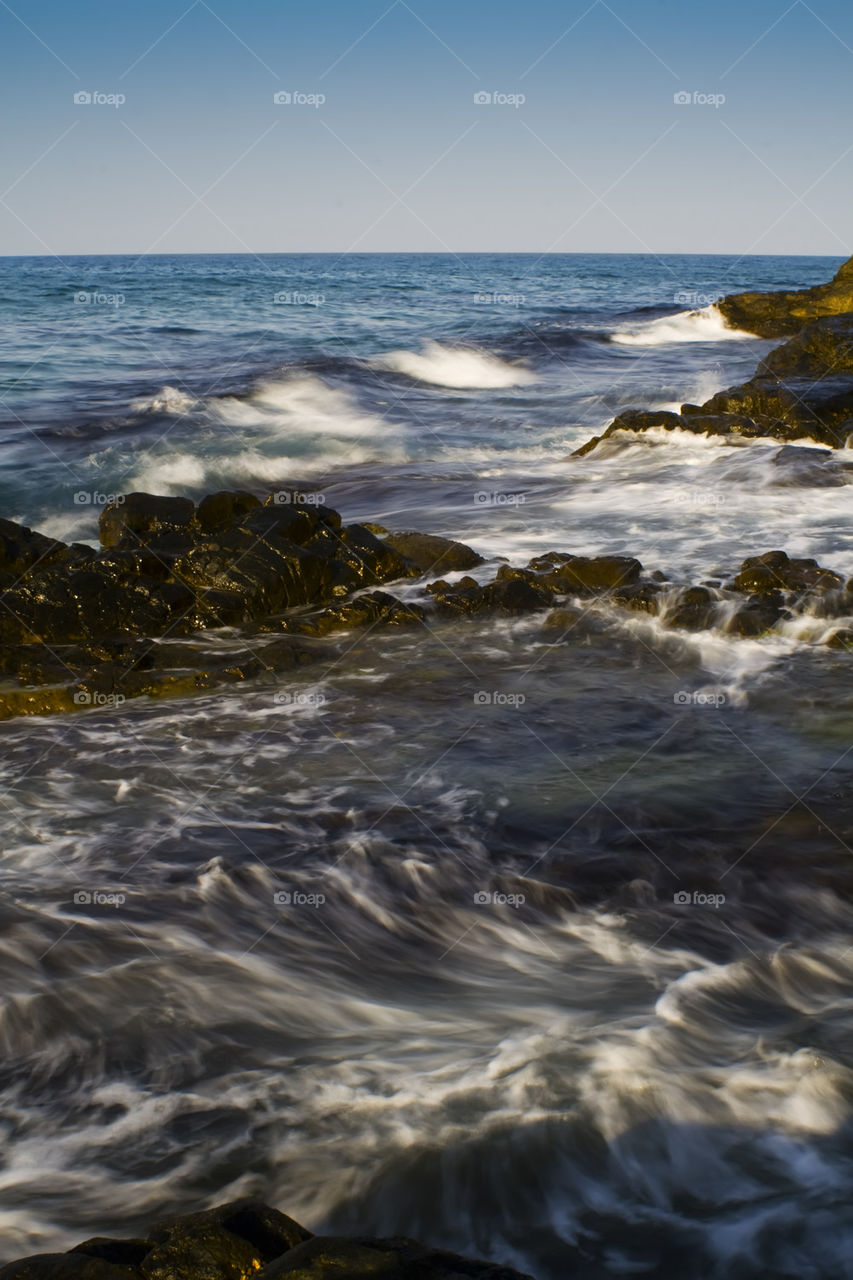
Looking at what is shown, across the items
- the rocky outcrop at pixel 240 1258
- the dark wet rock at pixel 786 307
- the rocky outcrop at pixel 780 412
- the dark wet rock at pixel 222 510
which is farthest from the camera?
the dark wet rock at pixel 786 307

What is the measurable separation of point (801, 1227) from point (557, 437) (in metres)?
16.6

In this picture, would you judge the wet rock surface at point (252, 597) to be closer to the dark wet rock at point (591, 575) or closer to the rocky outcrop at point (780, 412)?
the dark wet rock at point (591, 575)

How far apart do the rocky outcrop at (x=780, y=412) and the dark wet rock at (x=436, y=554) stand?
22.6 ft

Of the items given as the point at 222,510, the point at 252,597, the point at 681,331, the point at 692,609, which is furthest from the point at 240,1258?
the point at 681,331

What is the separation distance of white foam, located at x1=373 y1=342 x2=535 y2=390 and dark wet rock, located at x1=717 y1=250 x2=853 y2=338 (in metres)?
11.0

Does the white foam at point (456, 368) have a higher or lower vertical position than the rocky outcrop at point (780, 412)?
higher

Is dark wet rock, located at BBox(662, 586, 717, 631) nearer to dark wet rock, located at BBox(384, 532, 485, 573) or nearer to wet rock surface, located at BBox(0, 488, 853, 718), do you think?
wet rock surface, located at BBox(0, 488, 853, 718)

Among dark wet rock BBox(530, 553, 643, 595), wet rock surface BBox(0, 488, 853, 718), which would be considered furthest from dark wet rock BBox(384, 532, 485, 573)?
dark wet rock BBox(530, 553, 643, 595)

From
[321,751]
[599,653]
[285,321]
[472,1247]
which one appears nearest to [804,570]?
[599,653]

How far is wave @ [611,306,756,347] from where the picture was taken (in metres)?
33.9

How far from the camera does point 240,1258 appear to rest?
2.57 m

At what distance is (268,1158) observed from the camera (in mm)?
3514

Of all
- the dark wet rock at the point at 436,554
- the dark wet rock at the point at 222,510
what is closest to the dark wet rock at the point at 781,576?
the dark wet rock at the point at 436,554

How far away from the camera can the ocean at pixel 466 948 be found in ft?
11.2
